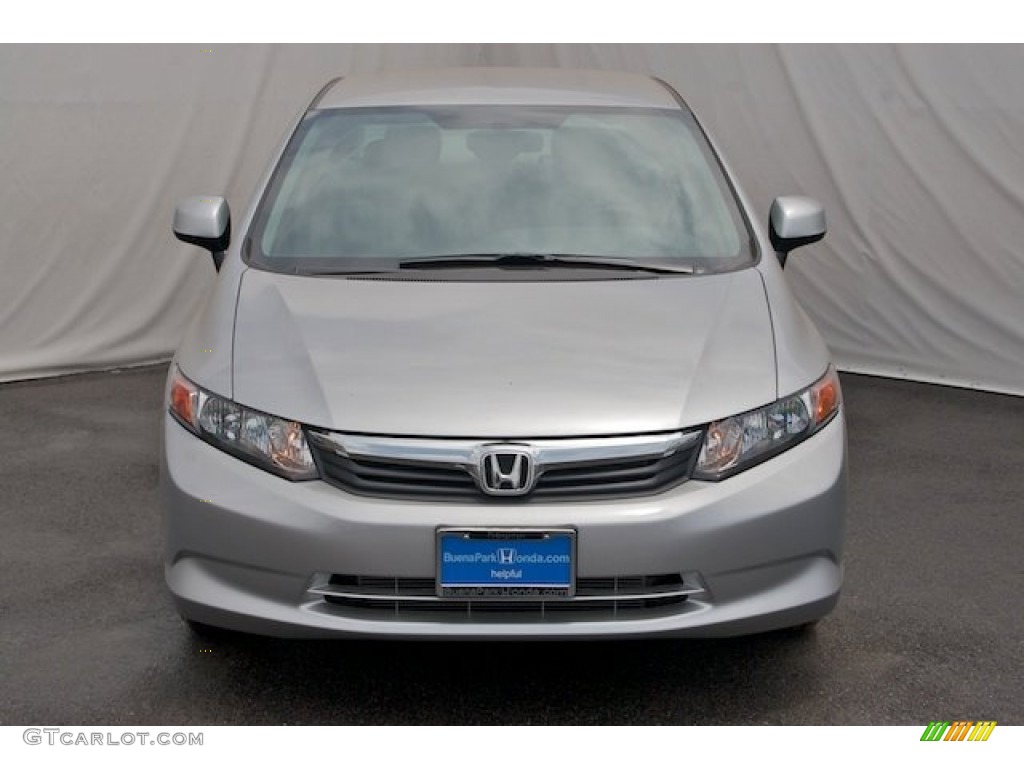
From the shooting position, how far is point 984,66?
26.6 ft

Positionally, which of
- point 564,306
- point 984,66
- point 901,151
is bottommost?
point 901,151

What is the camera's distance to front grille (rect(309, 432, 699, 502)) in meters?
3.39

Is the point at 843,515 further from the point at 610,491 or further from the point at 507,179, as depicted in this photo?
the point at 507,179

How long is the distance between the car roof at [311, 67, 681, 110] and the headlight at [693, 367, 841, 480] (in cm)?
163

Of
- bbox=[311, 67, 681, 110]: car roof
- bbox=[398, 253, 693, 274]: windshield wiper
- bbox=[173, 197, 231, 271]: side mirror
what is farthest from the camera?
bbox=[311, 67, 681, 110]: car roof

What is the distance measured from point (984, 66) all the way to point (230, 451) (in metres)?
5.85

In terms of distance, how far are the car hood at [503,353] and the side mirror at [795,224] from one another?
1.81 feet

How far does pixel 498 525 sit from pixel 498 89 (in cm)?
214

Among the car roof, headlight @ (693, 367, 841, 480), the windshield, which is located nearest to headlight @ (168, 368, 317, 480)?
the windshield

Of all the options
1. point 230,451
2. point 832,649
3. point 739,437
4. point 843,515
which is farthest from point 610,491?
point 832,649
